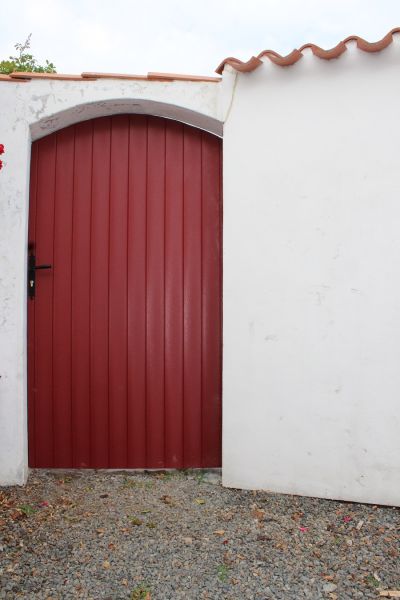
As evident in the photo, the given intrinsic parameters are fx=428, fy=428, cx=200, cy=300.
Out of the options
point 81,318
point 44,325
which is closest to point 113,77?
point 81,318

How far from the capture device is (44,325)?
3.00m

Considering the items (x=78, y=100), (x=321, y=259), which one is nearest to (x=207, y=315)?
(x=321, y=259)

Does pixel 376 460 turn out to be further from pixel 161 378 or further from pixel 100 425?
pixel 100 425

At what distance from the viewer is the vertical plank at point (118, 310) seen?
298 centimetres

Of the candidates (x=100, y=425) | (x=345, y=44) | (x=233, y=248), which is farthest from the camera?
(x=100, y=425)

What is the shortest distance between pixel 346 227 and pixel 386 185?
0.33 meters

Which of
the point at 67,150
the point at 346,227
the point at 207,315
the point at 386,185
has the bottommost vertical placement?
the point at 207,315

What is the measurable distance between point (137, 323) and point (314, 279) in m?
1.23

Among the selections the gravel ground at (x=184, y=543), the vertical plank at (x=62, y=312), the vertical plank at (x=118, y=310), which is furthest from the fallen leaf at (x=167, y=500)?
the vertical plank at (x=62, y=312)

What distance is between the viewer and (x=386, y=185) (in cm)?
257

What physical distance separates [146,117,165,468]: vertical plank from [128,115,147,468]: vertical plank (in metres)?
0.04

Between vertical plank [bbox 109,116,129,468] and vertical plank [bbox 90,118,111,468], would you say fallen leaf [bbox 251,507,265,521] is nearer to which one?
vertical plank [bbox 109,116,129,468]

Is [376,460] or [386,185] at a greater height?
[386,185]

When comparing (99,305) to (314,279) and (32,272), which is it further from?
(314,279)
